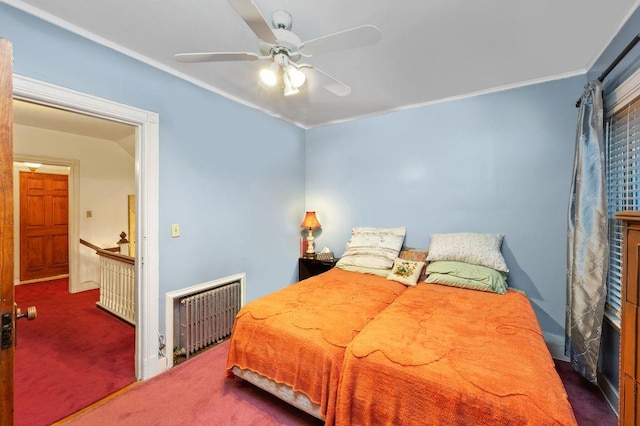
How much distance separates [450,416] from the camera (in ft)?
3.58

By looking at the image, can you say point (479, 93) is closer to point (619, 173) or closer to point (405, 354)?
point (619, 173)

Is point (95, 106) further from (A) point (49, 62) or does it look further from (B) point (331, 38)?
(B) point (331, 38)

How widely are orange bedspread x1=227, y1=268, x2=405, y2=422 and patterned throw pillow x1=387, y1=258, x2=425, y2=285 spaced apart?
1.26 ft

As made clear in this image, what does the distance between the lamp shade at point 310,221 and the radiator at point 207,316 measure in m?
1.16

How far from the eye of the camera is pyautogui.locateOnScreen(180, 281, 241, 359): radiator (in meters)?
2.34

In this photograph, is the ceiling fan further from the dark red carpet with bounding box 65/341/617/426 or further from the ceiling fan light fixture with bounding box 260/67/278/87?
the dark red carpet with bounding box 65/341/617/426

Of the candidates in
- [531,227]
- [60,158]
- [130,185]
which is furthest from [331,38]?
[130,185]

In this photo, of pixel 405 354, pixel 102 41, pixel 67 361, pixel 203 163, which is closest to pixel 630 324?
pixel 405 354

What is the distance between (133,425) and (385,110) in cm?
354

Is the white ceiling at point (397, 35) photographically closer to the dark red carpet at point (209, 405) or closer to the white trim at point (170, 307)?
the white trim at point (170, 307)

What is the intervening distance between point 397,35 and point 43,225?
6517mm

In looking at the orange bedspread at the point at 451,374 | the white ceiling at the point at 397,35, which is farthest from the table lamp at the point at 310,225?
the orange bedspread at the point at 451,374

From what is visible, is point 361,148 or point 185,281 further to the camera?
point 361,148

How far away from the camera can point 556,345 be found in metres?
2.37
